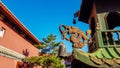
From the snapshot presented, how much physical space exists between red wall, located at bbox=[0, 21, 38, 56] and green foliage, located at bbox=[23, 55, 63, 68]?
112cm

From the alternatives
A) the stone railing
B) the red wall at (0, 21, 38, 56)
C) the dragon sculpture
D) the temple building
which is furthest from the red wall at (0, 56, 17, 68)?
the dragon sculpture

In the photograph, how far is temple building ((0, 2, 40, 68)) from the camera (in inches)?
464

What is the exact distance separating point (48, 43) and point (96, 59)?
16600 millimetres

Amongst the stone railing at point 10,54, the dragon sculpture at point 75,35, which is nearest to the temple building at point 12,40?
the stone railing at point 10,54

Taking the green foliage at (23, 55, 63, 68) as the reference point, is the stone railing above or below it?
above

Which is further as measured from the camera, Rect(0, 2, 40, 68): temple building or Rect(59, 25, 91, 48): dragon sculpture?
Rect(0, 2, 40, 68): temple building

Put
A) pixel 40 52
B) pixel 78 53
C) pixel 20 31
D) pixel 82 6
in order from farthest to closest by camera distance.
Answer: pixel 40 52, pixel 20 31, pixel 82 6, pixel 78 53

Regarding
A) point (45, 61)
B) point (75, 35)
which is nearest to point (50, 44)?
point (45, 61)

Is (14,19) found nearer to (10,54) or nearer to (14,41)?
(14,41)

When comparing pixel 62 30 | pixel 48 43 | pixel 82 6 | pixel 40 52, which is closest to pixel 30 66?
pixel 40 52

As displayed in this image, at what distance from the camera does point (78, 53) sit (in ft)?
17.2

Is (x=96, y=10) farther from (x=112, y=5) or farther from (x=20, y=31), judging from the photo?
(x=20, y=31)

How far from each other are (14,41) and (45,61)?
3.12m

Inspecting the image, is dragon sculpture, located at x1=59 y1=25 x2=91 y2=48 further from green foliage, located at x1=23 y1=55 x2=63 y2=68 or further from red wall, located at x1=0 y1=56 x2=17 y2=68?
green foliage, located at x1=23 y1=55 x2=63 y2=68
